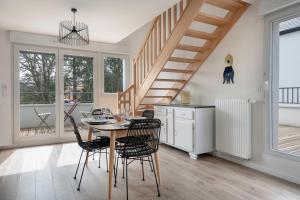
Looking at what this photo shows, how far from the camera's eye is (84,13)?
134 inches

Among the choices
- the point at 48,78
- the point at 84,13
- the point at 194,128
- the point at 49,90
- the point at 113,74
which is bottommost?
the point at 194,128

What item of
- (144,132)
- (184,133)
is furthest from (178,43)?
(144,132)

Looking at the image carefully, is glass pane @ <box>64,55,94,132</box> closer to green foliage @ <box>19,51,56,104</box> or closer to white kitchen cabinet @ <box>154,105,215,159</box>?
green foliage @ <box>19,51,56,104</box>

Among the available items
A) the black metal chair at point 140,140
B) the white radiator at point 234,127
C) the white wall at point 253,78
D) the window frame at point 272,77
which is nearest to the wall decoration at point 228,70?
the white wall at point 253,78

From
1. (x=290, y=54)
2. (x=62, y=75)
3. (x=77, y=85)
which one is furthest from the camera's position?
(x=77, y=85)

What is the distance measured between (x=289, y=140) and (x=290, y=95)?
69.8 inches

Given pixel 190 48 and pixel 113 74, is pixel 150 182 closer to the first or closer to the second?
pixel 190 48

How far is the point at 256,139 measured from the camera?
3020 millimetres

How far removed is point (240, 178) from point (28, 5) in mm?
3784

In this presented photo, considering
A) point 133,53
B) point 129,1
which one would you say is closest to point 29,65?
point 133,53

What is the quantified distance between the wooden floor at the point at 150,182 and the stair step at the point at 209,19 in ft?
7.06

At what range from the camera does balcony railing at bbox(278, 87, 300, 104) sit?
4809mm

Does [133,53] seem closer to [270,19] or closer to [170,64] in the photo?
[170,64]

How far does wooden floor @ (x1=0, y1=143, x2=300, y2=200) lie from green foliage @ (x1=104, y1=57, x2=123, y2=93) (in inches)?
95.5
